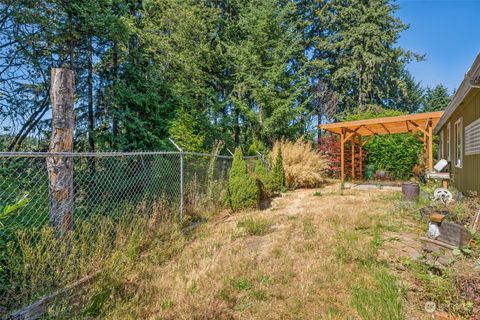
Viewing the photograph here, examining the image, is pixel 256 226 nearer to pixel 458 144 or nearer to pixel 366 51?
pixel 458 144

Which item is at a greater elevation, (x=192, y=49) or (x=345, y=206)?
(x=192, y=49)

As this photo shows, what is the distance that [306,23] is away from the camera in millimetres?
19812

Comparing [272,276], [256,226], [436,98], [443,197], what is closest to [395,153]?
[443,197]

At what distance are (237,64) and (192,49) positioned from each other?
3514 mm

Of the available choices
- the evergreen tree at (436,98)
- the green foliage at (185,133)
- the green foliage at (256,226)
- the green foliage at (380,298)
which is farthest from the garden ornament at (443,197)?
the evergreen tree at (436,98)

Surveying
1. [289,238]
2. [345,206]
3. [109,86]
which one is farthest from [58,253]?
[109,86]

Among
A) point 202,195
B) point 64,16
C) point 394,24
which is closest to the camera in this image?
point 202,195

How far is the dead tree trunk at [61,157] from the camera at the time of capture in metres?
2.92

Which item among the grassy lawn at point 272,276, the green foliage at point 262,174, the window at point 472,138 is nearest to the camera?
the grassy lawn at point 272,276

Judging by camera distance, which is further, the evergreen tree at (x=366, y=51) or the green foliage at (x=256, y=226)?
the evergreen tree at (x=366, y=51)

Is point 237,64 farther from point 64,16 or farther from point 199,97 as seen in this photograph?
point 64,16

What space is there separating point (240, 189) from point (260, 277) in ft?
11.9

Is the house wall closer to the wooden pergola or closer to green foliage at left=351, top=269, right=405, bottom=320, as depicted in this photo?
the wooden pergola

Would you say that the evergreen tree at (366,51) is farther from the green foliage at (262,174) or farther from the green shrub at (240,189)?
the green shrub at (240,189)
